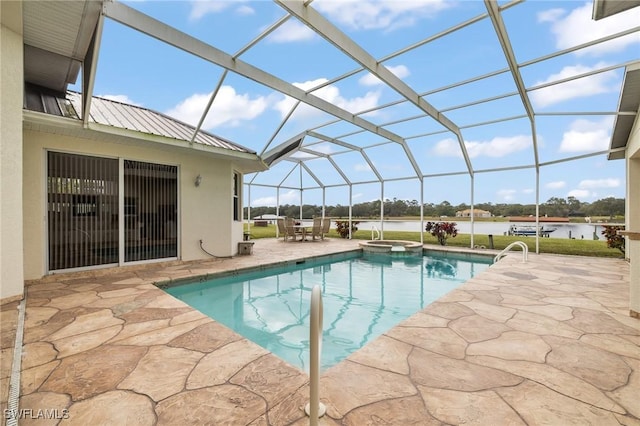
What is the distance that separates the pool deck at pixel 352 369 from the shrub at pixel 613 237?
5.85 meters

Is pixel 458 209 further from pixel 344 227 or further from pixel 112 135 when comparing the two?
pixel 112 135

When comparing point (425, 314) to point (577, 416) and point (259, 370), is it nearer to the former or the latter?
point (577, 416)

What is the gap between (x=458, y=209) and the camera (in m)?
→ 11.2

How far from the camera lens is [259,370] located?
2.29 m

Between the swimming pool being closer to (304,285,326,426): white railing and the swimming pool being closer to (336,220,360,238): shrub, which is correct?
(304,285,326,426): white railing

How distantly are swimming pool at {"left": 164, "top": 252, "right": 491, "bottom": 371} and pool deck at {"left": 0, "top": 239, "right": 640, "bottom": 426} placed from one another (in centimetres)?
77

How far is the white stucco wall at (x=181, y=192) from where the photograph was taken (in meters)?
5.05

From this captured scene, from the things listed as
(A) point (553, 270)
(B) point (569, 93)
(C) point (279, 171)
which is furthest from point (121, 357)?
(C) point (279, 171)

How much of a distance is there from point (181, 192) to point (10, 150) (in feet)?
11.1

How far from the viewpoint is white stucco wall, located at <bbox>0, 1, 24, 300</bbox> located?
360 cm

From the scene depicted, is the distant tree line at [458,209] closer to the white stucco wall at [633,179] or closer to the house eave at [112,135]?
the white stucco wall at [633,179]

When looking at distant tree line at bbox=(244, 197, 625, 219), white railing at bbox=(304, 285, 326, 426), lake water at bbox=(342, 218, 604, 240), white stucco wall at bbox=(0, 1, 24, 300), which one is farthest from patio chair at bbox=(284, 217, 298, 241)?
white railing at bbox=(304, 285, 326, 426)

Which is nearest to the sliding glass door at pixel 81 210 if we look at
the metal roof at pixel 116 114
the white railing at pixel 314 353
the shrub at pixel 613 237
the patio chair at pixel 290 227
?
the metal roof at pixel 116 114

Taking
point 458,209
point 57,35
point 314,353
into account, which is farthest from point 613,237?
point 57,35
